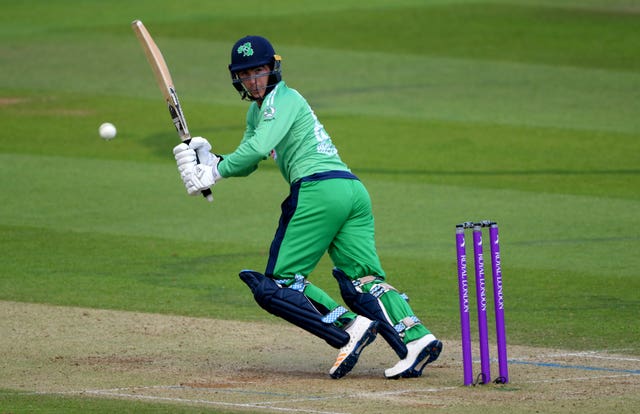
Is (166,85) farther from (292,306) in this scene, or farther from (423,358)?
(423,358)

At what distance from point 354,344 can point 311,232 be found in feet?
2.11

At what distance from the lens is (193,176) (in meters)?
7.12

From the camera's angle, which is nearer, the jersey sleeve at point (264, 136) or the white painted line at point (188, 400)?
the white painted line at point (188, 400)

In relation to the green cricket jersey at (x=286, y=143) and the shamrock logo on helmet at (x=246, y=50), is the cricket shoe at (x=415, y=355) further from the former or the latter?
the shamrock logo on helmet at (x=246, y=50)

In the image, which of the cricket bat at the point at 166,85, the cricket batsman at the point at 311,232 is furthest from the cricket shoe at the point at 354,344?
the cricket bat at the point at 166,85

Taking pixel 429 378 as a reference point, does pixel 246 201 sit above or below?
above

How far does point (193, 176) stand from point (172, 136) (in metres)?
10.2

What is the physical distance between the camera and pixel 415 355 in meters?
7.06

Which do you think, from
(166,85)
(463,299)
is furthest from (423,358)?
(166,85)

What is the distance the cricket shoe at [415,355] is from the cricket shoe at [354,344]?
210 millimetres

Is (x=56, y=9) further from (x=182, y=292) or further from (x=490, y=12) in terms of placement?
(x=182, y=292)

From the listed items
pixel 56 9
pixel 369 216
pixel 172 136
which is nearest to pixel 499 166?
pixel 172 136

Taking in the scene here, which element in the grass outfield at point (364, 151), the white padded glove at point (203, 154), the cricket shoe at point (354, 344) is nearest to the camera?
the cricket shoe at point (354, 344)

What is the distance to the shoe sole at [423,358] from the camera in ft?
23.2
